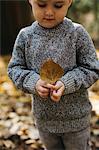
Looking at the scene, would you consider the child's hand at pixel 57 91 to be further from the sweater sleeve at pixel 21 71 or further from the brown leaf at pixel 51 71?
the sweater sleeve at pixel 21 71

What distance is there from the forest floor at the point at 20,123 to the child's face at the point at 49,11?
4.55 ft

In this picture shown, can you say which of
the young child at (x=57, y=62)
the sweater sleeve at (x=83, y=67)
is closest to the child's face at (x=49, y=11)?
the young child at (x=57, y=62)

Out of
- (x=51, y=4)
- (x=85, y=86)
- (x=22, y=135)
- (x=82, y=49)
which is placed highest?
(x=51, y=4)

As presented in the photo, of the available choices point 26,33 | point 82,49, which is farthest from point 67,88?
point 26,33

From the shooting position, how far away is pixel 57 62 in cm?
223

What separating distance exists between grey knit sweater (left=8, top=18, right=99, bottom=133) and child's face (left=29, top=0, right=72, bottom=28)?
0.05m

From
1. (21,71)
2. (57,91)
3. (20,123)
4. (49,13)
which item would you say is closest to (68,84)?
(57,91)

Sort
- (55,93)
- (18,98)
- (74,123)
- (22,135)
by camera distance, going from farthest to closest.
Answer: (18,98) < (22,135) < (74,123) < (55,93)

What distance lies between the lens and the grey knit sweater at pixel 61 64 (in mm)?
2219

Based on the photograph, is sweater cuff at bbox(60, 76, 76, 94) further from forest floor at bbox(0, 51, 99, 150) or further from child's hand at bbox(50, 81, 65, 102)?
forest floor at bbox(0, 51, 99, 150)

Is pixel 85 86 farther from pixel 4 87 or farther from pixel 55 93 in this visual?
pixel 4 87

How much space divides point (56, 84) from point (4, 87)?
7.05 feet

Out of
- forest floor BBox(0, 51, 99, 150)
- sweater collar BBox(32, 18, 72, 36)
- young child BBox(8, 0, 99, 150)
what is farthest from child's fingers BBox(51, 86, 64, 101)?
forest floor BBox(0, 51, 99, 150)

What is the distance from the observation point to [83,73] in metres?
2.26
